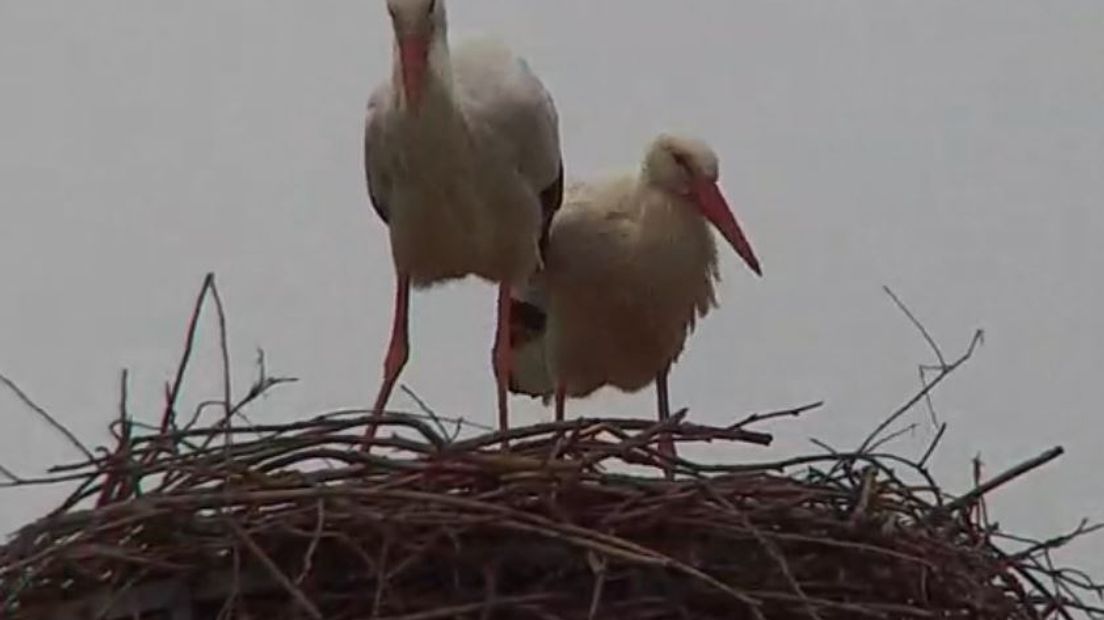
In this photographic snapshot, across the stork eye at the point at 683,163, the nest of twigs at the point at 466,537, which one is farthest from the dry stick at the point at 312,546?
the stork eye at the point at 683,163

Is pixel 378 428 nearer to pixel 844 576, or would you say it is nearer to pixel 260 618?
pixel 260 618

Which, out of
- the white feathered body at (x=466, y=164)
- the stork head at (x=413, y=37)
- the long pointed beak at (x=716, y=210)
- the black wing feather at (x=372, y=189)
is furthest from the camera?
the long pointed beak at (x=716, y=210)

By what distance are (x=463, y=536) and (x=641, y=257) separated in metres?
1.40

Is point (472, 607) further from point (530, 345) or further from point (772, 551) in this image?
point (530, 345)

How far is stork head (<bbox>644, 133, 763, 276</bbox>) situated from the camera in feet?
11.5

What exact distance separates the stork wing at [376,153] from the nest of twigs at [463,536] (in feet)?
2.67

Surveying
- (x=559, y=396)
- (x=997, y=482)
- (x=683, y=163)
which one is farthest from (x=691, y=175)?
(x=997, y=482)

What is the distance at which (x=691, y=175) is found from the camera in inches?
138

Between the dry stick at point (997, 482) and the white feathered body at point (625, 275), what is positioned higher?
the white feathered body at point (625, 275)

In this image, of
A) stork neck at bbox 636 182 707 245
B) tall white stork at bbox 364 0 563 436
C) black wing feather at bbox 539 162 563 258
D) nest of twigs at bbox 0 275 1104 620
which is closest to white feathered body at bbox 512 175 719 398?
stork neck at bbox 636 182 707 245

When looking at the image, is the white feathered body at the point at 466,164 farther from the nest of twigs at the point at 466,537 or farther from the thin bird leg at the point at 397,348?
the nest of twigs at the point at 466,537

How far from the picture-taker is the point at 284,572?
7.06ft

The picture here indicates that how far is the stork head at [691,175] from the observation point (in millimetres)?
3494

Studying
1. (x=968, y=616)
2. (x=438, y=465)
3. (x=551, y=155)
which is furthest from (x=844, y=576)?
(x=551, y=155)
